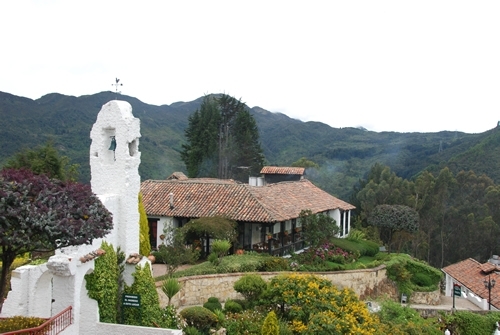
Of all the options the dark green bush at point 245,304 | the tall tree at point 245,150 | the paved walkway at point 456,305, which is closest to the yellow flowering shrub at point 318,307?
the dark green bush at point 245,304

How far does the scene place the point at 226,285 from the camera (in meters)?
17.4

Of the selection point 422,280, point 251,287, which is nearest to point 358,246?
point 422,280

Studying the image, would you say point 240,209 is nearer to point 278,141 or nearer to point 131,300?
point 131,300

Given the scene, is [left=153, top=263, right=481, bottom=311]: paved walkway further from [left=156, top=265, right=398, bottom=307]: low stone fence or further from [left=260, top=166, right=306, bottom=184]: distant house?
[left=260, top=166, right=306, bottom=184]: distant house

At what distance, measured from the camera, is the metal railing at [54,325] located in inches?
344

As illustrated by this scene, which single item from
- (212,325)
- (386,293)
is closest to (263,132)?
(386,293)

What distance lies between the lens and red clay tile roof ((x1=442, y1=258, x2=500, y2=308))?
22141mm

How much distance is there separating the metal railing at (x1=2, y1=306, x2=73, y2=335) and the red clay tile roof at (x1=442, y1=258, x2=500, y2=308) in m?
18.3

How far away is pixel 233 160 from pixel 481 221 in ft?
74.6

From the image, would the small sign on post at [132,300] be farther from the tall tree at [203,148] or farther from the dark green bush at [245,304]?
the tall tree at [203,148]

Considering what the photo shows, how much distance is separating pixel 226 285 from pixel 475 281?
14.0m

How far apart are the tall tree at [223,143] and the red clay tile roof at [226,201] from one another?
63.2 ft

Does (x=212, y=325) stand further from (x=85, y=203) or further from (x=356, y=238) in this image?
(x=356, y=238)

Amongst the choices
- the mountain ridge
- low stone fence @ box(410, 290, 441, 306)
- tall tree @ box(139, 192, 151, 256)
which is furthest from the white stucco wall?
low stone fence @ box(410, 290, 441, 306)
